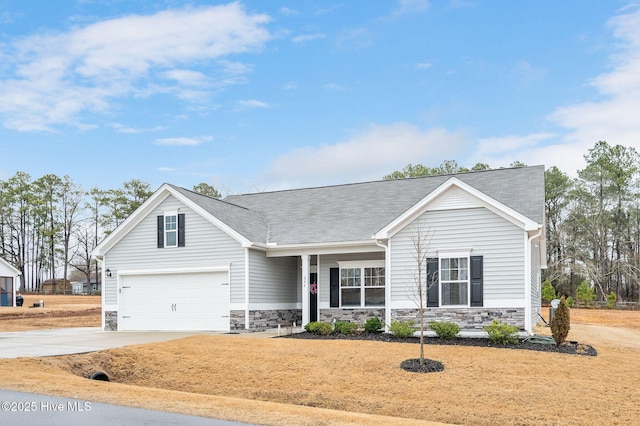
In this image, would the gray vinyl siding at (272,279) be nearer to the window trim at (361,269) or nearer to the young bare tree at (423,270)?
the window trim at (361,269)

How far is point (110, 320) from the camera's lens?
2353 centimetres

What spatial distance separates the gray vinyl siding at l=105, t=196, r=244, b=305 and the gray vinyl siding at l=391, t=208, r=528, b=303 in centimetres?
584

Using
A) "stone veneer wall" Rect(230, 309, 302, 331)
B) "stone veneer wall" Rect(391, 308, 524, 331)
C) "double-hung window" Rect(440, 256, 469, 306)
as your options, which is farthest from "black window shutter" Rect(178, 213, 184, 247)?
"double-hung window" Rect(440, 256, 469, 306)

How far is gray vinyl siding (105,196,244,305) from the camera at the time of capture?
2158 cm

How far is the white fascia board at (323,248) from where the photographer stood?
20938 millimetres

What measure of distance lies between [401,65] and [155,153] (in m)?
15.5

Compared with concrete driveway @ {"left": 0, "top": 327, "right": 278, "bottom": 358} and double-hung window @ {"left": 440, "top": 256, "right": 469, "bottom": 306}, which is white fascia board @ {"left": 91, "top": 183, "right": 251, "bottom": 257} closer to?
concrete driveway @ {"left": 0, "top": 327, "right": 278, "bottom": 358}

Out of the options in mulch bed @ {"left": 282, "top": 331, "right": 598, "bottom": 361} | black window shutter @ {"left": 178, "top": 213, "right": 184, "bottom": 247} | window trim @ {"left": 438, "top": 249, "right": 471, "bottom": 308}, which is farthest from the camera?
black window shutter @ {"left": 178, "top": 213, "right": 184, "bottom": 247}

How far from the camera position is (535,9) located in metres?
19.9

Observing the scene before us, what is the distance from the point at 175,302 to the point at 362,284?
7.01 meters

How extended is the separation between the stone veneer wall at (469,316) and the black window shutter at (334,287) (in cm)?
368

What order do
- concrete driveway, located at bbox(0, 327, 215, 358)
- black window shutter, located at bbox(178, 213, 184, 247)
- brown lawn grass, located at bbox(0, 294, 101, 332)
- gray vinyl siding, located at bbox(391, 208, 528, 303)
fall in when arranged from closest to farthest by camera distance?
concrete driveway, located at bbox(0, 327, 215, 358) → gray vinyl siding, located at bbox(391, 208, 528, 303) → black window shutter, located at bbox(178, 213, 184, 247) → brown lawn grass, located at bbox(0, 294, 101, 332)

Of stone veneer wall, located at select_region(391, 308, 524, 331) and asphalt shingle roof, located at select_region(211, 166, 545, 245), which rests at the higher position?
asphalt shingle roof, located at select_region(211, 166, 545, 245)

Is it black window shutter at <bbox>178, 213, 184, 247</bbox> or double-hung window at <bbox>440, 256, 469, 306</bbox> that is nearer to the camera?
double-hung window at <bbox>440, 256, 469, 306</bbox>
